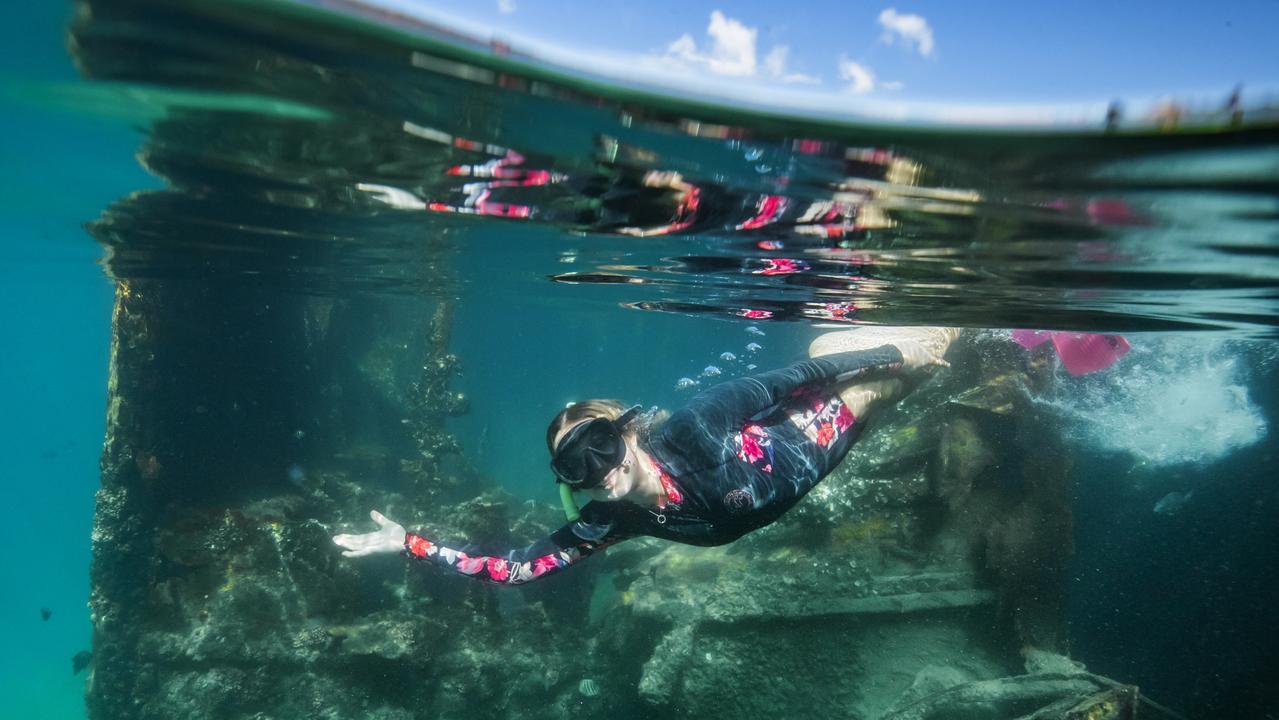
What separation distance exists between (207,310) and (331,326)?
16.1ft

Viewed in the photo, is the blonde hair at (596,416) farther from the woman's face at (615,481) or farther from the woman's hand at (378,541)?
the woman's hand at (378,541)

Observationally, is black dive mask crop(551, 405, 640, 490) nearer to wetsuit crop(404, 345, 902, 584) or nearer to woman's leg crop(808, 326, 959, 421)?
wetsuit crop(404, 345, 902, 584)

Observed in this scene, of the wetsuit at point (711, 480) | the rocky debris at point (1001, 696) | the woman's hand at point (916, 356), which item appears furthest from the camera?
the woman's hand at point (916, 356)

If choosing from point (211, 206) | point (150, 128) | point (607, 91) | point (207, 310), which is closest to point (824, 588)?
point (607, 91)

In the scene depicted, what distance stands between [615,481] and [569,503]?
50cm

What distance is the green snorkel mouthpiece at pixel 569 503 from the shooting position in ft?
15.6

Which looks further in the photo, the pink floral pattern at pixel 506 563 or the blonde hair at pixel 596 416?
the pink floral pattern at pixel 506 563

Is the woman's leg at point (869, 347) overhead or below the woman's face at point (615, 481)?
overhead

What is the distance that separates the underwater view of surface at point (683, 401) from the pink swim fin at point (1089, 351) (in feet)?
0.27

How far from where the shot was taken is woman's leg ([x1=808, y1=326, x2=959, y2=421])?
7.22 metres

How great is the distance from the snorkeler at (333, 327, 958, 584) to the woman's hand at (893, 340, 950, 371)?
1.78 m

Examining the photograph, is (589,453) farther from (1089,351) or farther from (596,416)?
(1089,351)

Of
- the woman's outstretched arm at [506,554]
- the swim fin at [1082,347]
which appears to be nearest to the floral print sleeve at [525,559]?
the woman's outstretched arm at [506,554]

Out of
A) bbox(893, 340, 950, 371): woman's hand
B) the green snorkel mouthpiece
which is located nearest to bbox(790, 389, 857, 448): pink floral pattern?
bbox(893, 340, 950, 371): woman's hand
